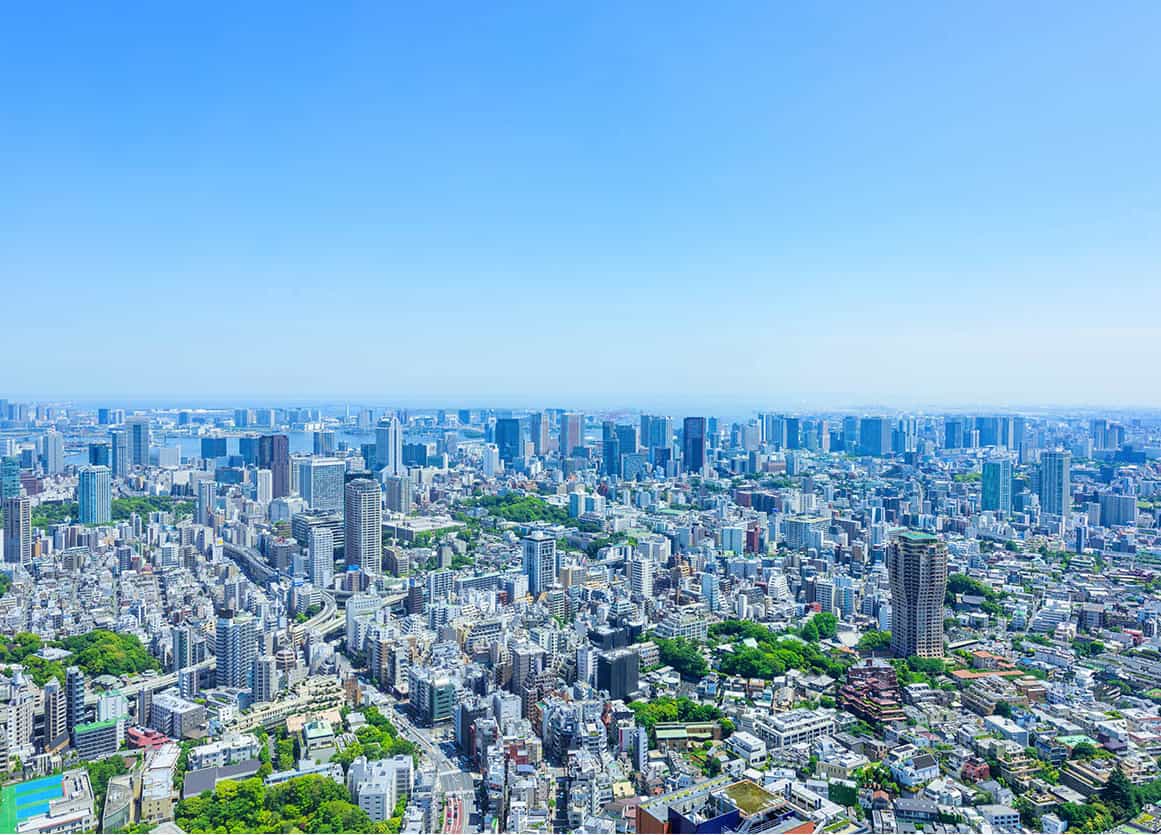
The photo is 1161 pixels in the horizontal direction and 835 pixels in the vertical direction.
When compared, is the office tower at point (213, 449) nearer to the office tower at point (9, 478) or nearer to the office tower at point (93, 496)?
the office tower at point (9, 478)

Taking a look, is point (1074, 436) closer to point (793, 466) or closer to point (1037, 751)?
point (793, 466)

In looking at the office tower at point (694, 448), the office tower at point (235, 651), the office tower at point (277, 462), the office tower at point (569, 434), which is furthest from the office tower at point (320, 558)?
the office tower at point (569, 434)

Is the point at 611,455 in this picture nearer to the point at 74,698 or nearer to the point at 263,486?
the point at 263,486

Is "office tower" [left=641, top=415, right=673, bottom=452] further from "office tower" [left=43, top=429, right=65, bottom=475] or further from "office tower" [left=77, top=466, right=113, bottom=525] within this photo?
"office tower" [left=43, top=429, right=65, bottom=475]

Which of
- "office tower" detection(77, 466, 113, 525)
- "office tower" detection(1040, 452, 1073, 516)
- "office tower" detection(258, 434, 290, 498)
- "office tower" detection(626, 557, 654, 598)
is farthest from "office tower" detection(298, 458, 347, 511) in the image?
"office tower" detection(1040, 452, 1073, 516)

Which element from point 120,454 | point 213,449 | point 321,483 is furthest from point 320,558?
point 213,449

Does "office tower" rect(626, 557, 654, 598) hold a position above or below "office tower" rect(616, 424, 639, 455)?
below
